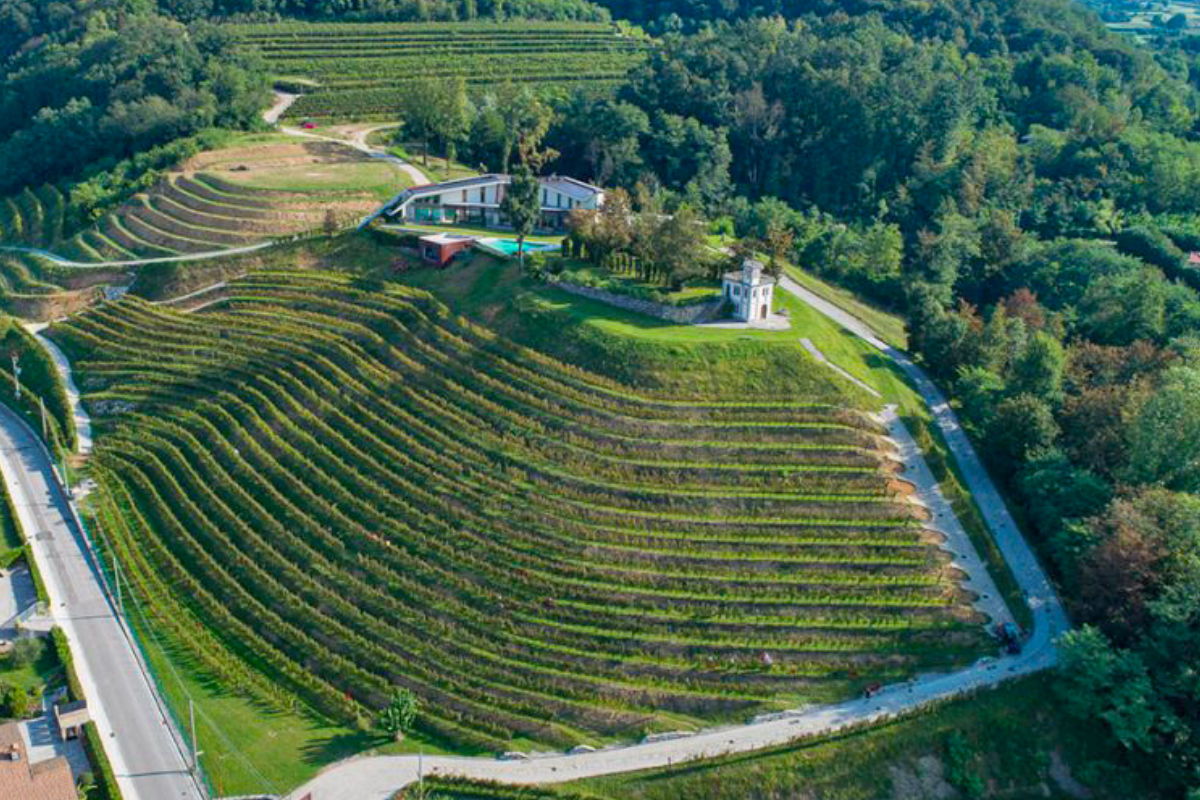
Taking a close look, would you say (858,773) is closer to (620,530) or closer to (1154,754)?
(1154,754)

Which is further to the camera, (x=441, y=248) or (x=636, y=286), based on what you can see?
(x=441, y=248)

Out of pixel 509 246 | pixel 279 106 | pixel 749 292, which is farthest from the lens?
pixel 279 106

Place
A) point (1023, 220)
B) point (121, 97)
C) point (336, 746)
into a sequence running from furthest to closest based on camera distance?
point (121, 97), point (1023, 220), point (336, 746)

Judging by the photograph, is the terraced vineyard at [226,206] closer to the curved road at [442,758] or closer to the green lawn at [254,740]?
the curved road at [442,758]

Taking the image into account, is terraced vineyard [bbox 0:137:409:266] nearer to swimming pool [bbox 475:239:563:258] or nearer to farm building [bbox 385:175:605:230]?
farm building [bbox 385:175:605:230]

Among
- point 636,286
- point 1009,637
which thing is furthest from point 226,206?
point 1009,637

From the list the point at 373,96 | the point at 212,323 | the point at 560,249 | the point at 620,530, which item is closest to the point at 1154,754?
the point at 620,530

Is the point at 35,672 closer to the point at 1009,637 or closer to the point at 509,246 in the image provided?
the point at 509,246

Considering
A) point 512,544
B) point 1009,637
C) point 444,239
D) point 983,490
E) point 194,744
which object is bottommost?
point 194,744
